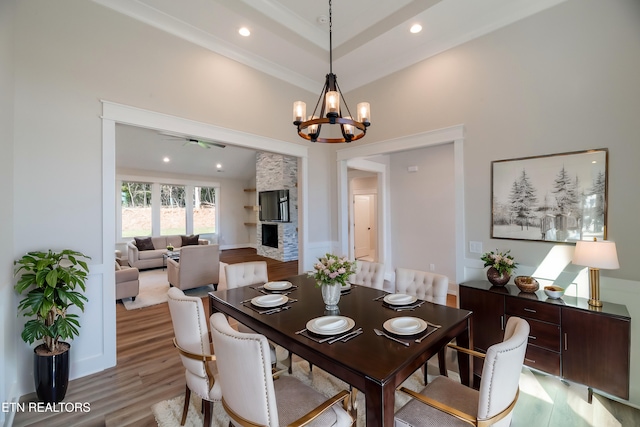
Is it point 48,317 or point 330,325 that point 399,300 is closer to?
point 330,325

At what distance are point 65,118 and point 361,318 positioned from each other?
3063 millimetres

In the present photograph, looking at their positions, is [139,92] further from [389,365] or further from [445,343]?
[445,343]

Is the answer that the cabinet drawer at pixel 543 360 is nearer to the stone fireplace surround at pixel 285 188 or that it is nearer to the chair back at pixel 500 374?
the chair back at pixel 500 374

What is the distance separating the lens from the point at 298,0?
2975 millimetres

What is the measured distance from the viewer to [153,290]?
5430 mm

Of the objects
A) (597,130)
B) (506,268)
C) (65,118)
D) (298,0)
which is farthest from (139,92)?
(597,130)

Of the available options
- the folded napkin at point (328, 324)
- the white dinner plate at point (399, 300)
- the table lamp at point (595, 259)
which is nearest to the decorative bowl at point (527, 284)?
the table lamp at point (595, 259)

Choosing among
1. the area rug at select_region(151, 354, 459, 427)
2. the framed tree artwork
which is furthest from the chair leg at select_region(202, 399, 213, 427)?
the framed tree artwork

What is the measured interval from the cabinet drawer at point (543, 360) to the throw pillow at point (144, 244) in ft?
27.5

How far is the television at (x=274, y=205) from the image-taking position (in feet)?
28.2

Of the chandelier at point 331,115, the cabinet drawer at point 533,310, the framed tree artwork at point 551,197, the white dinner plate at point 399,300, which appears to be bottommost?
the cabinet drawer at point 533,310

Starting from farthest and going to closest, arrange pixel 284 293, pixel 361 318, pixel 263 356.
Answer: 1. pixel 284 293
2. pixel 361 318
3. pixel 263 356

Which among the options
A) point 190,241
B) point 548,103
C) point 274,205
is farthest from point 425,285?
point 190,241

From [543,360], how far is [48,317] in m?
4.06
